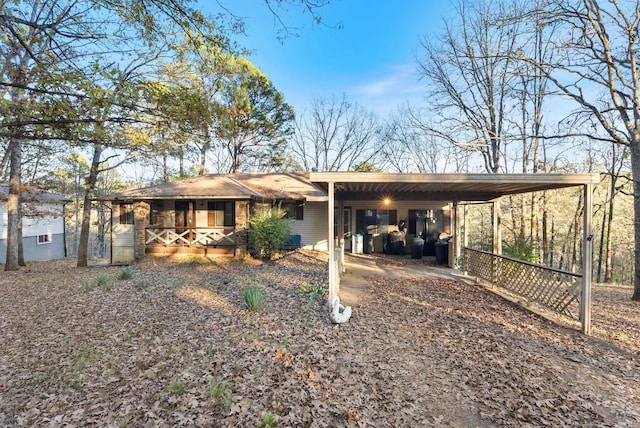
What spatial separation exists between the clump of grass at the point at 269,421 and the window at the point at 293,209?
11.7 m

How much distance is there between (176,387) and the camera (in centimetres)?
322

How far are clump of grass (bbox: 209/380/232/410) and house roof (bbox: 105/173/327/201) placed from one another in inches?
305

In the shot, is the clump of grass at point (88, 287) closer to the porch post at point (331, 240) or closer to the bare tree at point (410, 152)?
the porch post at point (331, 240)

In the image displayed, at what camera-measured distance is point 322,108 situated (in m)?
24.1

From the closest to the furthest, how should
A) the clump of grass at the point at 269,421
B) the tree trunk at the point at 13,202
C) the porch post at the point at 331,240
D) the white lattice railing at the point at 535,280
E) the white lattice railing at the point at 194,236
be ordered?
the clump of grass at the point at 269,421, the white lattice railing at the point at 535,280, the porch post at the point at 331,240, the tree trunk at the point at 13,202, the white lattice railing at the point at 194,236

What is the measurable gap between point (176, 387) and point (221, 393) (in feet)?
1.74

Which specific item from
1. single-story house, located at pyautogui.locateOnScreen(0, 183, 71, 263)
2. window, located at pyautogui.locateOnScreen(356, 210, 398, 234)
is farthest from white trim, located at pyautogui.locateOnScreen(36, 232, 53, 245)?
window, located at pyautogui.locateOnScreen(356, 210, 398, 234)

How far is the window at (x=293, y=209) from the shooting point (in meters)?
14.4

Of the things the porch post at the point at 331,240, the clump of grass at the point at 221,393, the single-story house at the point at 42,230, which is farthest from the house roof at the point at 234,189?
the clump of grass at the point at 221,393

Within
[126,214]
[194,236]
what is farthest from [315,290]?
[126,214]

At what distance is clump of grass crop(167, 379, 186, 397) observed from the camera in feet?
10.4

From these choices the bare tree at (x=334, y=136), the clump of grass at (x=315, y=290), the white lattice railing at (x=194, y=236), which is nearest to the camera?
the clump of grass at (x=315, y=290)

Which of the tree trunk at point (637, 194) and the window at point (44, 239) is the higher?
the tree trunk at point (637, 194)

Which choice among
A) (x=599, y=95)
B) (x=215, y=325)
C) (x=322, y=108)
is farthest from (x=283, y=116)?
(x=215, y=325)
